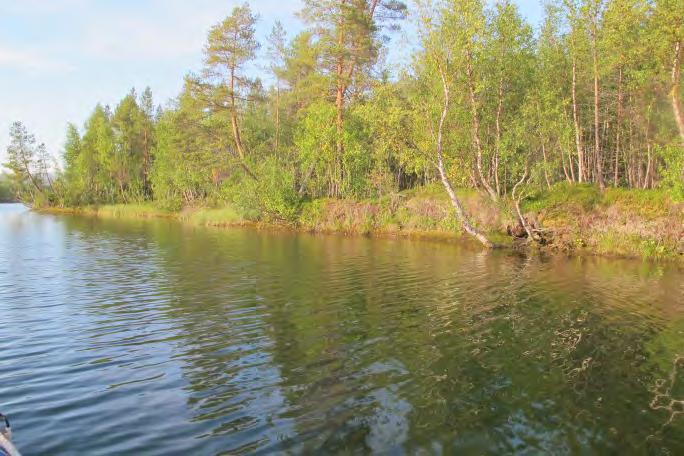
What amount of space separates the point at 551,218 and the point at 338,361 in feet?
82.8

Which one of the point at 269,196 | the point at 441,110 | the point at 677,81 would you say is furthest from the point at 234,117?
the point at 677,81

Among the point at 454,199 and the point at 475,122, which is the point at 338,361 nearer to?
the point at 454,199

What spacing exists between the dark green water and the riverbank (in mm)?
6246

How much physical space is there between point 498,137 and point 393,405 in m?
28.6

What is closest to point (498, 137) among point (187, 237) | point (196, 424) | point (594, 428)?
point (187, 237)

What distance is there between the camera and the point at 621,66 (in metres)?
34.6

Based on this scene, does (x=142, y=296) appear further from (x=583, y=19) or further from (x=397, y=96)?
(x=583, y=19)

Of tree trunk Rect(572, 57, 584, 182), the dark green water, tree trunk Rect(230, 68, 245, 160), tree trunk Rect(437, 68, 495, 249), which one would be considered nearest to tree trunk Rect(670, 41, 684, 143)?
tree trunk Rect(572, 57, 584, 182)

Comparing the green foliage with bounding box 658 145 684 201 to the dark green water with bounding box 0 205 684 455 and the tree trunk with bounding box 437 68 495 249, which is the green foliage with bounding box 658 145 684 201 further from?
the tree trunk with bounding box 437 68 495 249

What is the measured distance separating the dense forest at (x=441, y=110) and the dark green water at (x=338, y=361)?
14078 mm

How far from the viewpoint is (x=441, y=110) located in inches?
1353

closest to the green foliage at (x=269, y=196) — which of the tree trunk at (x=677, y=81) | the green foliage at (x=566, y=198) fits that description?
the green foliage at (x=566, y=198)

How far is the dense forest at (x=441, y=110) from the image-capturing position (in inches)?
1212

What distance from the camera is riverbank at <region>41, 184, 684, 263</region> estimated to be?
27.8 m
